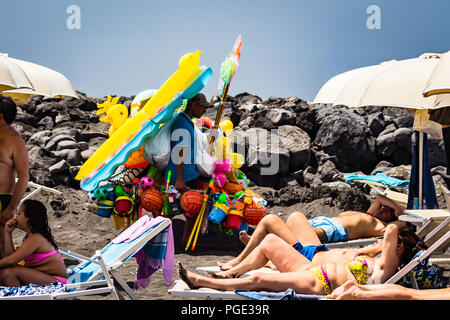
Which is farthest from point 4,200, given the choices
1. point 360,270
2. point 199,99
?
point 199,99

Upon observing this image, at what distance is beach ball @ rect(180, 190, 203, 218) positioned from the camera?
671 centimetres

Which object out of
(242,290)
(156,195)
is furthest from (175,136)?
(242,290)

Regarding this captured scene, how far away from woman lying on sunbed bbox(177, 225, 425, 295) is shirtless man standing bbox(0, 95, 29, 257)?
5.14ft

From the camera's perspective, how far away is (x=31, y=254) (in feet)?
12.7

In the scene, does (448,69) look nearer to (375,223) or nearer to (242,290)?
(375,223)

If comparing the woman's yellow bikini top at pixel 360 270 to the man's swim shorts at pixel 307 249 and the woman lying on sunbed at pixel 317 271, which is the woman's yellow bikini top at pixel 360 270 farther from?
the man's swim shorts at pixel 307 249

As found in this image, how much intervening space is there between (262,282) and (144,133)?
11.0ft

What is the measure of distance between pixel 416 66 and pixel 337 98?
1389 mm

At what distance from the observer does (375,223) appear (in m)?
6.16

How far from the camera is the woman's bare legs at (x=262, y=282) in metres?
3.76

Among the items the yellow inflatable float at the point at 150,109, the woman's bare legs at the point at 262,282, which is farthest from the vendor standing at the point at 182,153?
the woman's bare legs at the point at 262,282

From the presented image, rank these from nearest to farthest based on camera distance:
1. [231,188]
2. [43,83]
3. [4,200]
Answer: [4,200], [231,188], [43,83]

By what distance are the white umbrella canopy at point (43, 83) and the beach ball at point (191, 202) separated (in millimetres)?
3381

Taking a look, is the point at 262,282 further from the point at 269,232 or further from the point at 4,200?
the point at 4,200
